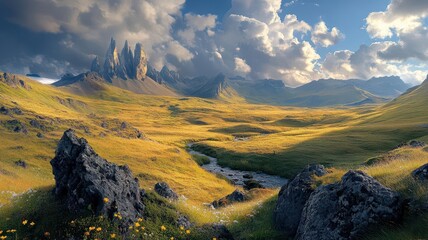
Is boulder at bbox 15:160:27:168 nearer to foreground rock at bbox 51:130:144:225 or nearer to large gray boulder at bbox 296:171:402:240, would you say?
foreground rock at bbox 51:130:144:225

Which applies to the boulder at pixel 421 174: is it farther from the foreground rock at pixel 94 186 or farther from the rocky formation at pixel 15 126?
the rocky formation at pixel 15 126

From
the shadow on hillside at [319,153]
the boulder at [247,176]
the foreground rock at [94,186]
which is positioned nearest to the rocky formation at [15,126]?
the shadow on hillside at [319,153]

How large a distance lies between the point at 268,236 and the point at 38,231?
1195cm

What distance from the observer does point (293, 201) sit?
1897 centimetres

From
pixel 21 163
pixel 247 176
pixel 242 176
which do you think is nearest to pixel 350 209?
pixel 21 163

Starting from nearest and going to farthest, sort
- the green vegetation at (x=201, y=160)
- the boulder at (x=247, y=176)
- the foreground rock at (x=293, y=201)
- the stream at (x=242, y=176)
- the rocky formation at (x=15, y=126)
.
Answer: the foreground rock at (x=293, y=201) → the stream at (x=242, y=176) → the rocky formation at (x=15, y=126) → the boulder at (x=247, y=176) → the green vegetation at (x=201, y=160)

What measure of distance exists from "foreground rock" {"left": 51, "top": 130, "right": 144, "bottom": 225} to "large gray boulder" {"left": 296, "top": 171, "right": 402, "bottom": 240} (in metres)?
9.24

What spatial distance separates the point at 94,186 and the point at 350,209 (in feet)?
42.8

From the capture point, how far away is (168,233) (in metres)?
15.4

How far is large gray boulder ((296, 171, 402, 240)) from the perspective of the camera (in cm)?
1258

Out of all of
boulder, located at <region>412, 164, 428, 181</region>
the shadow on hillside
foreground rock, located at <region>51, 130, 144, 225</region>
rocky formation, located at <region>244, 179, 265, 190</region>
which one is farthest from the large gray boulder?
the shadow on hillside

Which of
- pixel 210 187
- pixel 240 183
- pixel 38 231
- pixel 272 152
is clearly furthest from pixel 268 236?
pixel 272 152

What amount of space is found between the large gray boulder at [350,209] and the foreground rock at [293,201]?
208 centimetres

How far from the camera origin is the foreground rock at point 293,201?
18.0m
